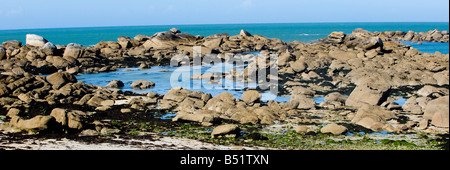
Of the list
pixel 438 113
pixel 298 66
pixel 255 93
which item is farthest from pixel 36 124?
pixel 298 66

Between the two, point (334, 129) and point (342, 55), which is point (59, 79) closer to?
point (334, 129)

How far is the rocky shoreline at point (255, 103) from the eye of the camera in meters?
16.2

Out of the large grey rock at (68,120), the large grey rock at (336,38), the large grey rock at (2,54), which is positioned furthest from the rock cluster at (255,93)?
the large grey rock at (336,38)

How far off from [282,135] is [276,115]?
3.08 m

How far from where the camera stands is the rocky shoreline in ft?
53.2

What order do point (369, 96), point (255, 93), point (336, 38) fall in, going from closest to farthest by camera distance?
point (369, 96)
point (255, 93)
point (336, 38)

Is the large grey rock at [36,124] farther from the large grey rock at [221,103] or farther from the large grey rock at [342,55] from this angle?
the large grey rock at [342,55]

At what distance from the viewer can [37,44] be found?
48.1m

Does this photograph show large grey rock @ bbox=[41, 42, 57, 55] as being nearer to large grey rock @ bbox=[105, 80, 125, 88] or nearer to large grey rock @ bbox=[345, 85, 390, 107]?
large grey rock @ bbox=[105, 80, 125, 88]

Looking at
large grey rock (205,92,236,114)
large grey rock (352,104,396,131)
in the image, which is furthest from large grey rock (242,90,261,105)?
large grey rock (352,104,396,131)

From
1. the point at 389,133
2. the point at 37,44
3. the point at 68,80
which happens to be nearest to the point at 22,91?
the point at 68,80

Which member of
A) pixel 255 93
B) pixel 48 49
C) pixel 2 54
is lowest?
pixel 255 93

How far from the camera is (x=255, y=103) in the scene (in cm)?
2186
